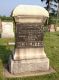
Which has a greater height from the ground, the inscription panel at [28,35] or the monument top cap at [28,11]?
the monument top cap at [28,11]

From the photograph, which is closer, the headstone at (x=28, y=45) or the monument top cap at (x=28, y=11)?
the monument top cap at (x=28, y=11)

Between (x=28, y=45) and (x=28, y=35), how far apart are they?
1.01 ft

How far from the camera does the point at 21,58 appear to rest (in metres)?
6.66

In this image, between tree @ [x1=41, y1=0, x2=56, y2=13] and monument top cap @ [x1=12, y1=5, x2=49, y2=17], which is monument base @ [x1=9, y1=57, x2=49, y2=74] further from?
tree @ [x1=41, y1=0, x2=56, y2=13]

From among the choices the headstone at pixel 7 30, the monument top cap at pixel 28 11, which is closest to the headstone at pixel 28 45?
the monument top cap at pixel 28 11

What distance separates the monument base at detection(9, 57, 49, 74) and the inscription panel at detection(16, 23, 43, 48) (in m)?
0.47

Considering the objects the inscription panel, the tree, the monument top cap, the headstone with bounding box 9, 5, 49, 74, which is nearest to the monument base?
the headstone with bounding box 9, 5, 49, 74

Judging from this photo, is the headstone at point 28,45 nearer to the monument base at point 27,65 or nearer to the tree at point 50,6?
the monument base at point 27,65

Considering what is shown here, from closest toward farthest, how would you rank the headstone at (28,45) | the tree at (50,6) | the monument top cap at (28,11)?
the monument top cap at (28,11)
the headstone at (28,45)
the tree at (50,6)

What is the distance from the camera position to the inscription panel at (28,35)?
6.63m

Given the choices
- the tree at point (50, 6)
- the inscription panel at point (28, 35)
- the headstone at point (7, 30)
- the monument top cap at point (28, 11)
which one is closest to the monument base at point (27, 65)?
the inscription panel at point (28, 35)

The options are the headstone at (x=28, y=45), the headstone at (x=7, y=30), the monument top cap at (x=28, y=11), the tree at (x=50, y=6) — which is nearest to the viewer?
the monument top cap at (x=28, y=11)

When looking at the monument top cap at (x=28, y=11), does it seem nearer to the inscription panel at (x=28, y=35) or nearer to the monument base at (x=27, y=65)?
the inscription panel at (x=28, y=35)

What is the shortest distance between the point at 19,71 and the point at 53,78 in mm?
1052
